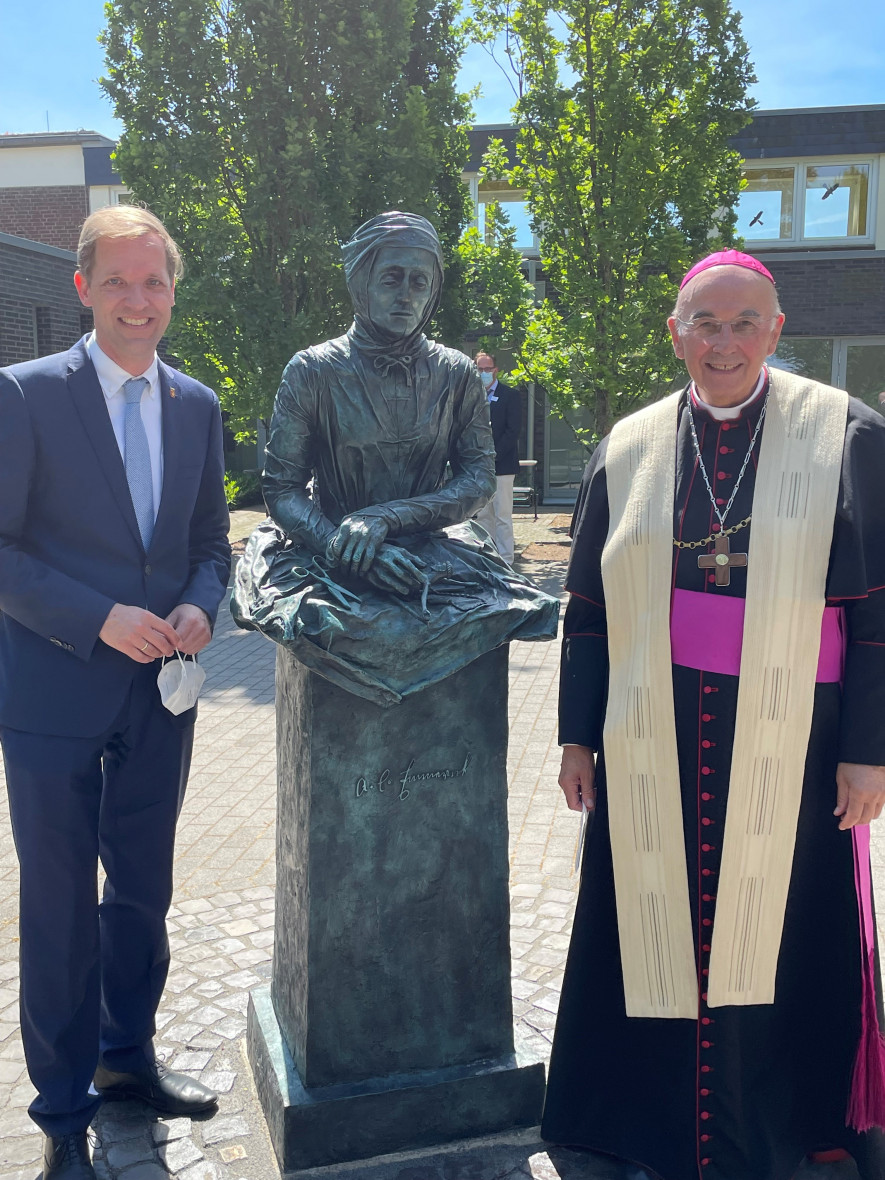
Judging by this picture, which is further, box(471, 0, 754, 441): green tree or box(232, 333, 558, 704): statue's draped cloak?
box(471, 0, 754, 441): green tree

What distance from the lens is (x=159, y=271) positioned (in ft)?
8.36

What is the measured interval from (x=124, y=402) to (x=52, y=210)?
70.9 ft

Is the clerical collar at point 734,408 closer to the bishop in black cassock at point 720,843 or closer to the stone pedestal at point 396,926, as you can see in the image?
the bishop in black cassock at point 720,843

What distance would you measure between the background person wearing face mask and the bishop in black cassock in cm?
808

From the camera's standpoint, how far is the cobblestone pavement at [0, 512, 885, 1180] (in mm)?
2729

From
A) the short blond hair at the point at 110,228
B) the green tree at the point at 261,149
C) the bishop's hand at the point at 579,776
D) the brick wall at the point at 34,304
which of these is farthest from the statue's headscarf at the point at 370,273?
the brick wall at the point at 34,304

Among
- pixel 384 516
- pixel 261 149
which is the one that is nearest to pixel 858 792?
pixel 384 516

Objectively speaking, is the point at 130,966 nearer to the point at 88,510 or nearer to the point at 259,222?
the point at 88,510

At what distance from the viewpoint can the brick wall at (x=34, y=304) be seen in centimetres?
1360

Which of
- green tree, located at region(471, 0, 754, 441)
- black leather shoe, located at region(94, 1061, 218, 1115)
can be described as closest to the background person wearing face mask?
green tree, located at region(471, 0, 754, 441)

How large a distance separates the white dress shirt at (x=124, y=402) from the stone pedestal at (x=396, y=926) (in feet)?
2.11

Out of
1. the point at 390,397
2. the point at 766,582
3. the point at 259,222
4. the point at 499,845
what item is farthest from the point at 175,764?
the point at 259,222

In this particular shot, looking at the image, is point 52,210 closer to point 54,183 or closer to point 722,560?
point 54,183

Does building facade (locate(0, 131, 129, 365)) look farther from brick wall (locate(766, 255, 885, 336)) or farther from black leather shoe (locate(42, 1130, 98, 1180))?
black leather shoe (locate(42, 1130, 98, 1180))
